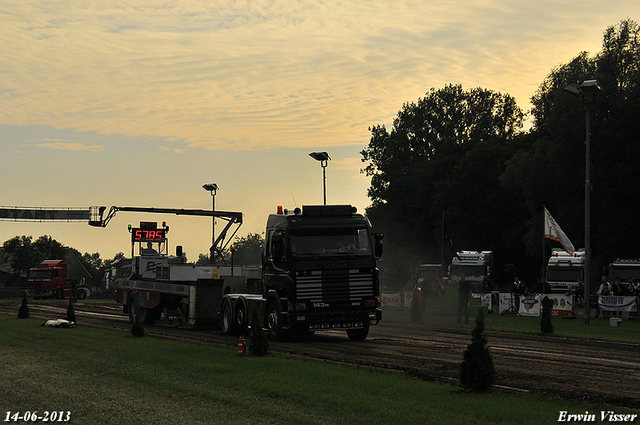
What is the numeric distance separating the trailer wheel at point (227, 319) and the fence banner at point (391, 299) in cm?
1841

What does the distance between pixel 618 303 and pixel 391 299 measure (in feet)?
44.5

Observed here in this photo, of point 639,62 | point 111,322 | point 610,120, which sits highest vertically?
point 639,62

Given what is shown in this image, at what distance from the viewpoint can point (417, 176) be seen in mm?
90750

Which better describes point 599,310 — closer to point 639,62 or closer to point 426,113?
point 639,62

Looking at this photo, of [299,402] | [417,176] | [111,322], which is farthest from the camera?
[417,176]

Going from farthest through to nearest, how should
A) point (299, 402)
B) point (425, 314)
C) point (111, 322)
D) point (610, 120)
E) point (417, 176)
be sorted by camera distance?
point (417, 176) < point (610, 120) < point (425, 314) < point (111, 322) < point (299, 402)

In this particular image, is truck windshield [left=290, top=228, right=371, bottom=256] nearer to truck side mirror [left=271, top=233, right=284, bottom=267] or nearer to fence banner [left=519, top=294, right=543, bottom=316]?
truck side mirror [left=271, top=233, right=284, bottom=267]

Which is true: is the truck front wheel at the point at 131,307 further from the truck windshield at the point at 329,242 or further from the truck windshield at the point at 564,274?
the truck windshield at the point at 564,274

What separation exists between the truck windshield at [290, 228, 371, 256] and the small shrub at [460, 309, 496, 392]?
9.40 m

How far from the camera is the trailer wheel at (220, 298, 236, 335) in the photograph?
25.0 m

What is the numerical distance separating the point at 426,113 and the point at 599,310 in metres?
64.1

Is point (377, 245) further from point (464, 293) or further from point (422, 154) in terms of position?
point (422, 154)

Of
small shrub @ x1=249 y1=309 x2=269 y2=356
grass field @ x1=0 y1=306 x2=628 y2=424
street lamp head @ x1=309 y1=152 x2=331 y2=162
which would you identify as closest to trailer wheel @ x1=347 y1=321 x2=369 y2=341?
grass field @ x1=0 y1=306 x2=628 y2=424

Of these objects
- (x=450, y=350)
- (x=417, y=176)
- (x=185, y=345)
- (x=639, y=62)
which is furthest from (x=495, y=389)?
(x=417, y=176)
